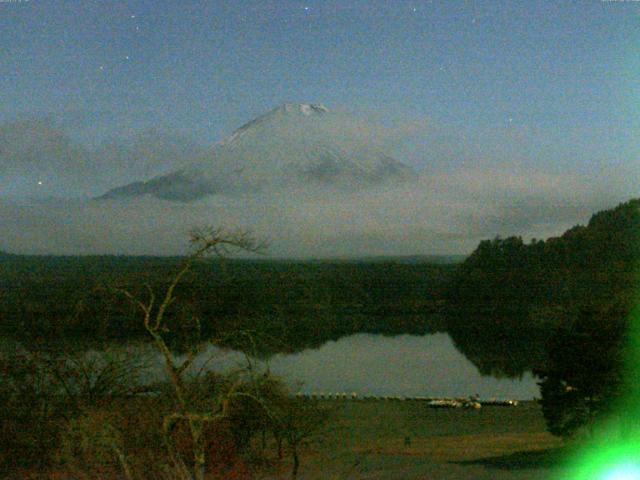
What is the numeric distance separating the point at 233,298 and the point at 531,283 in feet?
114

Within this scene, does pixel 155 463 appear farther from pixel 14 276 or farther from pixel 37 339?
pixel 14 276

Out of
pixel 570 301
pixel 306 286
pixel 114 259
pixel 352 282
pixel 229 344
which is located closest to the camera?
pixel 229 344

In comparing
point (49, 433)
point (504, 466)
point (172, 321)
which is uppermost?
point (172, 321)

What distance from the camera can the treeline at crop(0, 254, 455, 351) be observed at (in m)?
6.32

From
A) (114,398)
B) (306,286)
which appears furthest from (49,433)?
(306,286)

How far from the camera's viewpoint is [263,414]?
9.55 metres

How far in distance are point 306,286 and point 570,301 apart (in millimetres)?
15998

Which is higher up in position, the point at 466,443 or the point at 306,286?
the point at 306,286

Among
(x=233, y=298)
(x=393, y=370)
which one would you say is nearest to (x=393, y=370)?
(x=393, y=370)

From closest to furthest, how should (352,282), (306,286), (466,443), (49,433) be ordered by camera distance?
(49,433)
(466,443)
(306,286)
(352,282)

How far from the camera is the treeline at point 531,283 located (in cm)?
3522

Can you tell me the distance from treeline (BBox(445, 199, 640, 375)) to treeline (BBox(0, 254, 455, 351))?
7.72ft

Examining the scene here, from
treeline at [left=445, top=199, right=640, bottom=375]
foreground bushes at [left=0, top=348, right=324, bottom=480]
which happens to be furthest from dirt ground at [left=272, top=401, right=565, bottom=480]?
treeline at [left=445, top=199, right=640, bottom=375]

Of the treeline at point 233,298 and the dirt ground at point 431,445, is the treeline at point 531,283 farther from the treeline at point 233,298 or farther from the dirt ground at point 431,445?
the dirt ground at point 431,445
